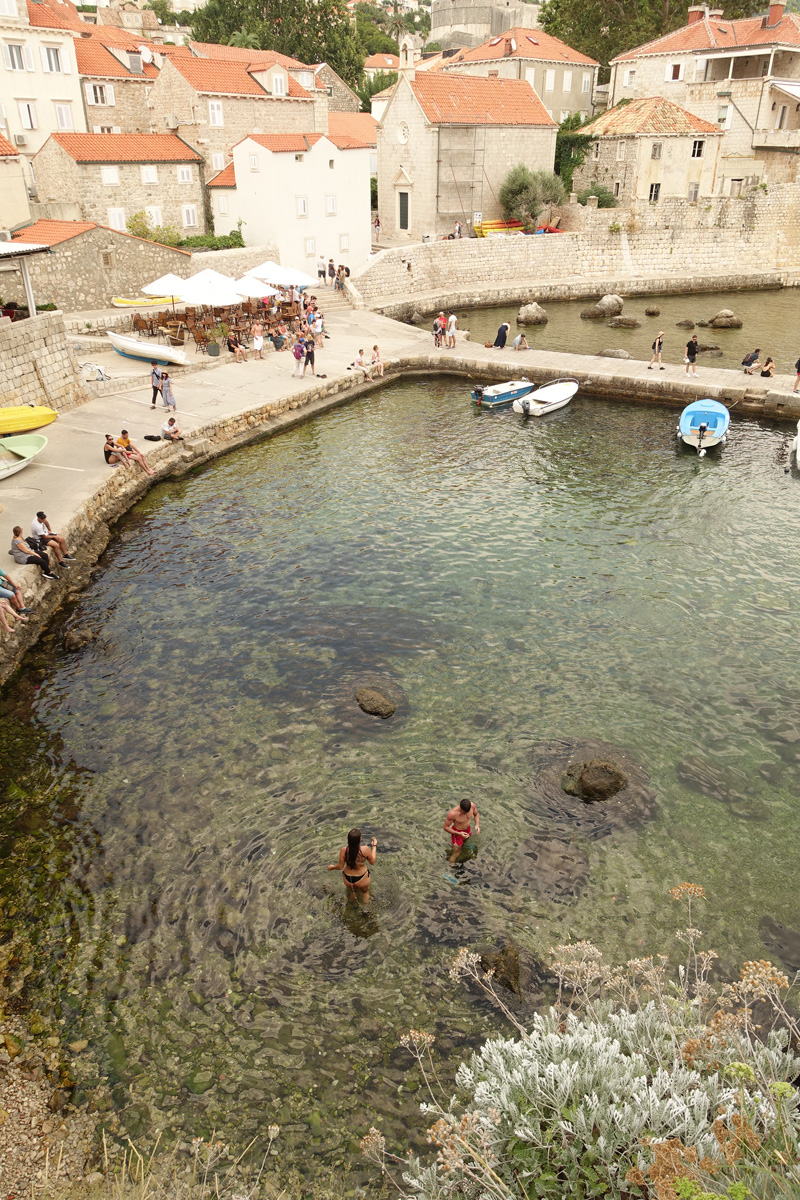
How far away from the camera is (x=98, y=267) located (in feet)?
108

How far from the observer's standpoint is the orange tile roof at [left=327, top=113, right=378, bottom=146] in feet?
197

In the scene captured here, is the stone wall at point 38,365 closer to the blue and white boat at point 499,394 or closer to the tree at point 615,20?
the blue and white boat at point 499,394

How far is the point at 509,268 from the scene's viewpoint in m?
47.7

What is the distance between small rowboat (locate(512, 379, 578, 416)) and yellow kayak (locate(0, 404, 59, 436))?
14.9m

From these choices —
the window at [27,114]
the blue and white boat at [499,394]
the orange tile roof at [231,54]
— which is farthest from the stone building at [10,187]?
the orange tile roof at [231,54]

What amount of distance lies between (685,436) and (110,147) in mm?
31526

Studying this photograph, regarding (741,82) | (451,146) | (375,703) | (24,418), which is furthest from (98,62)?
(375,703)

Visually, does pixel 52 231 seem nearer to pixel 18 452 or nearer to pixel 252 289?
pixel 252 289

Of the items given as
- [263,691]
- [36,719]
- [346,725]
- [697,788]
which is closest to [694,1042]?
[697,788]

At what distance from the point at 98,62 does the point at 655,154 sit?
1379 inches

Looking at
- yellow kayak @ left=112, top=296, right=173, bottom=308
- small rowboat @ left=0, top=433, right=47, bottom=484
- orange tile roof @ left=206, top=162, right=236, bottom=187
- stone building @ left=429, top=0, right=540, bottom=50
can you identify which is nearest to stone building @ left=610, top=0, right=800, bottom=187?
orange tile roof @ left=206, top=162, right=236, bottom=187

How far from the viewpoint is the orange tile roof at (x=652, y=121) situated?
2005 inches

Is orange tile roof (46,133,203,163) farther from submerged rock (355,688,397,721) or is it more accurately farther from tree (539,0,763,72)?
tree (539,0,763,72)

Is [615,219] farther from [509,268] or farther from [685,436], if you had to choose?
[685,436]
